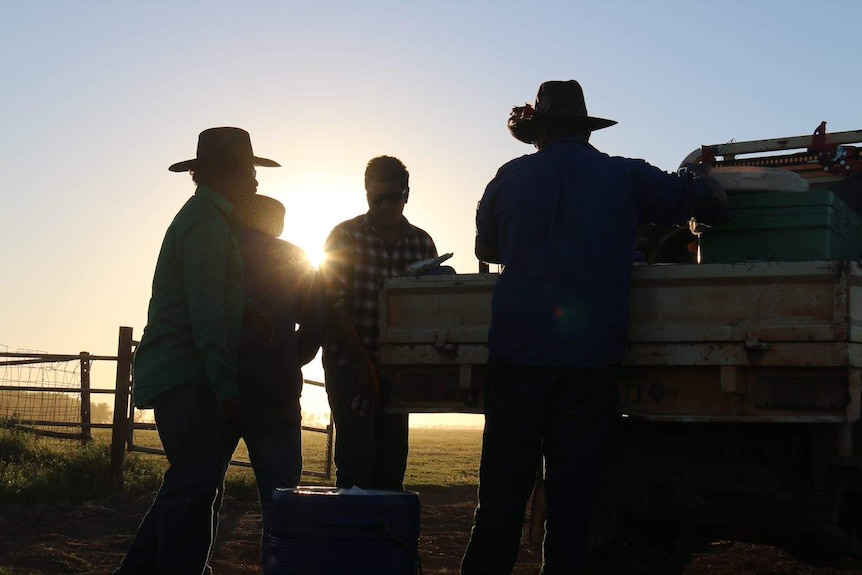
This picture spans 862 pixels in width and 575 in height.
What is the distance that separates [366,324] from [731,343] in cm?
208

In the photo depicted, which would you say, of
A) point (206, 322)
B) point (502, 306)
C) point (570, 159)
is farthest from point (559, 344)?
point (206, 322)

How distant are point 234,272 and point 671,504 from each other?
84.6 inches

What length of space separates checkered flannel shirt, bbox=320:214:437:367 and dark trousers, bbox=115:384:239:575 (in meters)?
1.18

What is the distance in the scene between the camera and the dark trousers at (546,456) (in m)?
4.18

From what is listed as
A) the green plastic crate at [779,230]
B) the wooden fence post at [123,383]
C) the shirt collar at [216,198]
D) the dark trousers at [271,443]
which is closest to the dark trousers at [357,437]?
the dark trousers at [271,443]

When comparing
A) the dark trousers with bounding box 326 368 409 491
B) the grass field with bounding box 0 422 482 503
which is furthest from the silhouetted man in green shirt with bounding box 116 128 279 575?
the grass field with bounding box 0 422 482 503

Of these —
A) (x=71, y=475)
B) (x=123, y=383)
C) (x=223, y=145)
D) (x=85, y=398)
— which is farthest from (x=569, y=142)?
(x=85, y=398)

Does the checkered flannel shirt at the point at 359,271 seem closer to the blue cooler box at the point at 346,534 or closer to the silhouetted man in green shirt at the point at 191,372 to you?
the silhouetted man in green shirt at the point at 191,372

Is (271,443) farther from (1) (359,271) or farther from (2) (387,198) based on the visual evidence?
(2) (387,198)

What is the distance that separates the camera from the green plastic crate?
4641mm

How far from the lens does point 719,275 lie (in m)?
4.41

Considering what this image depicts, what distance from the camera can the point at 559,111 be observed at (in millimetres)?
4566

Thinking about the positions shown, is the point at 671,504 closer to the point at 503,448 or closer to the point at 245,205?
the point at 503,448

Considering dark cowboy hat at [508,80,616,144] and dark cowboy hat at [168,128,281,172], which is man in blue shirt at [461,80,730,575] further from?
dark cowboy hat at [168,128,281,172]
